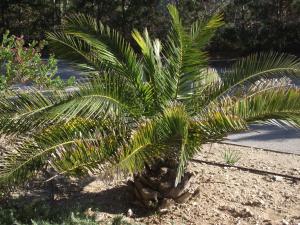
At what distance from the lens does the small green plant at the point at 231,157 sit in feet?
19.8

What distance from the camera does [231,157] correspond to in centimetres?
621

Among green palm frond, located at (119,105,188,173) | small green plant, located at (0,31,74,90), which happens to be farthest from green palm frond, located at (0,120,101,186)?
small green plant, located at (0,31,74,90)

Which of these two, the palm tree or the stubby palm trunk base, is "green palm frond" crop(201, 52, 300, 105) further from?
the stubby palm trunk base

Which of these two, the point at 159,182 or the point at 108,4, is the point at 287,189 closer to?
the point at 159,182

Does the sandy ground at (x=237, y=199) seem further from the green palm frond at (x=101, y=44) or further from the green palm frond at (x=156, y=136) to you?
the green palm frond at (x=101, y=44)

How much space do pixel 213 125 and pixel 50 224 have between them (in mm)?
1571

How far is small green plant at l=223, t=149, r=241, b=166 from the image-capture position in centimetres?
603

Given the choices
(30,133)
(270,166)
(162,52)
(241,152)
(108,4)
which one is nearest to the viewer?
(30,133)

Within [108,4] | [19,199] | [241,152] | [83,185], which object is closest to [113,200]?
[83,185]

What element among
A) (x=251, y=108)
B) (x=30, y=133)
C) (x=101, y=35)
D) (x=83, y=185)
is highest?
(x=101, y=35)

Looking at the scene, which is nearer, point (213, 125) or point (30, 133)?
point (213, 125)

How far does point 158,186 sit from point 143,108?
2.43ft

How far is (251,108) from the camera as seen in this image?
4.18 m

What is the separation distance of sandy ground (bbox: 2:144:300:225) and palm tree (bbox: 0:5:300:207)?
0.71ft
